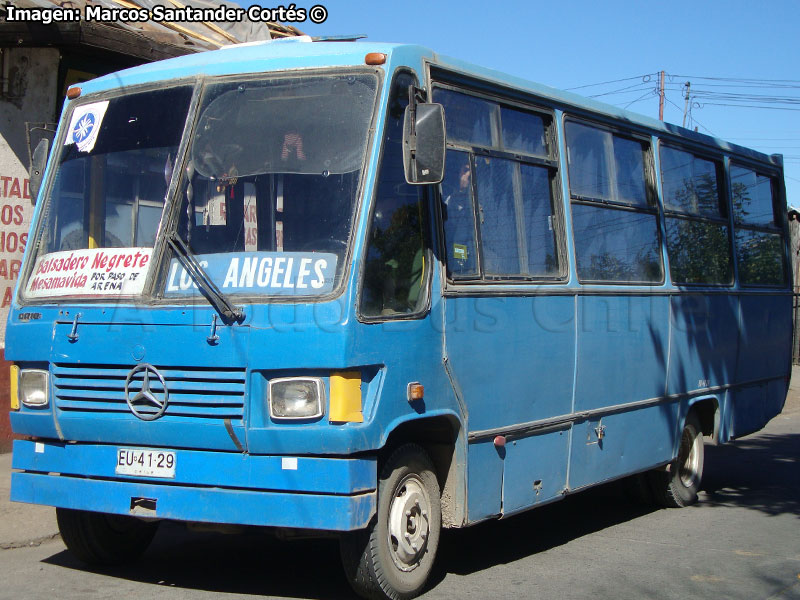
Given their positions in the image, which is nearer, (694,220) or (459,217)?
(459,217)

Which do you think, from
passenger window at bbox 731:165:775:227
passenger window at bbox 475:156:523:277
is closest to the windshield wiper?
passenger window at bbox 475:156:523:277

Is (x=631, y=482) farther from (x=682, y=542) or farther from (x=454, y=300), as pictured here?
(x=454, y=300)

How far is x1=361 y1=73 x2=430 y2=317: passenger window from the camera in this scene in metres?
5.37

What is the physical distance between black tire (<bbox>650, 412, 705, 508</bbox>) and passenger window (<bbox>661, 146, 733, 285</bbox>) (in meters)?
1.37

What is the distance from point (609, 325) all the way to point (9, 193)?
6.07 metres

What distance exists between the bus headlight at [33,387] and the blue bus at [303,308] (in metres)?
0.02

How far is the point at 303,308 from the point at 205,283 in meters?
0.57

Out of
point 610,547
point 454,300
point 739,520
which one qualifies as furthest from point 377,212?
point 739,520

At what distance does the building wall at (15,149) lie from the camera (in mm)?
10047

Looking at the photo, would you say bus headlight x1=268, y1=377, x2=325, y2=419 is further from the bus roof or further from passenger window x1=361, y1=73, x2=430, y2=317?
the bus roof

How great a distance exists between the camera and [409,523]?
18.6ft

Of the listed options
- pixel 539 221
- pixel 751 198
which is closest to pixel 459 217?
pixel 539 221

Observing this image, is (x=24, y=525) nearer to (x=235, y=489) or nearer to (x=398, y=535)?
(x=235, y=489)

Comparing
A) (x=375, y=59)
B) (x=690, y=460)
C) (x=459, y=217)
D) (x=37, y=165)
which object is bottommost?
(x=690, y=460)
